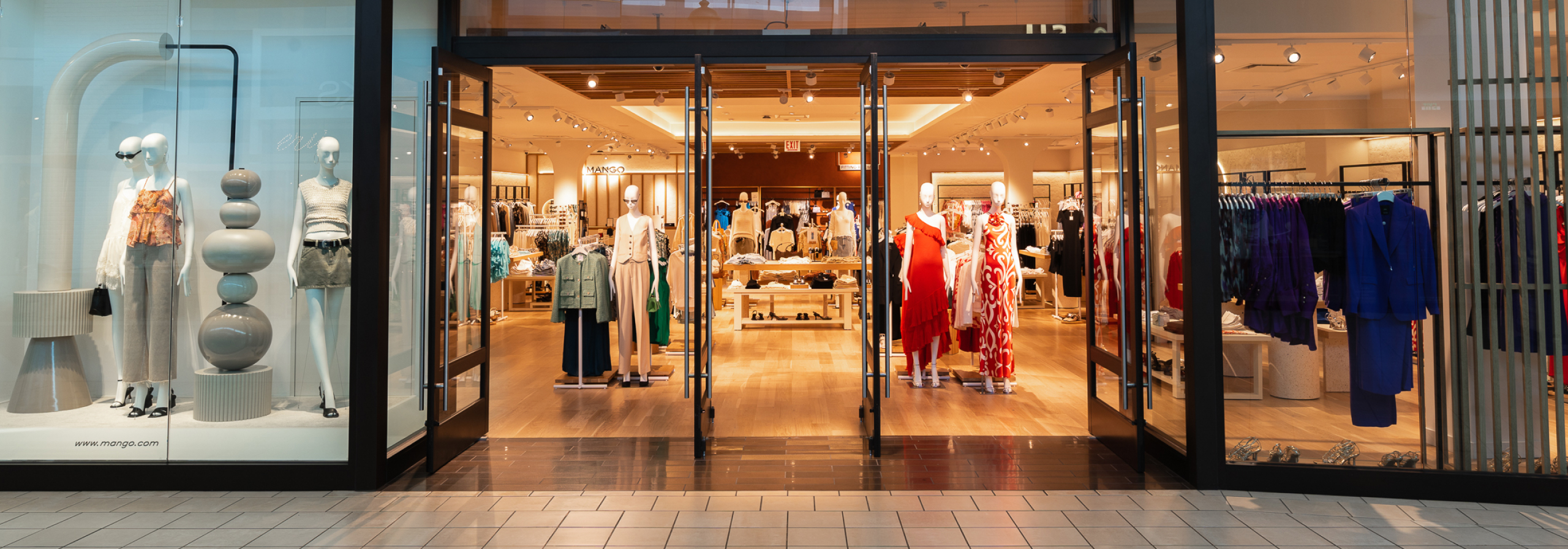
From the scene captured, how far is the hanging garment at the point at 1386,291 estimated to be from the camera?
11.0ft

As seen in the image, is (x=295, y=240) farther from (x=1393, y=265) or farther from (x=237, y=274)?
(x=1393, y=265)

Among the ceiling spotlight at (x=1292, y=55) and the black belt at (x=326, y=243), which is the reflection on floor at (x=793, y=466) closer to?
the black belt at (x=326, y=243)

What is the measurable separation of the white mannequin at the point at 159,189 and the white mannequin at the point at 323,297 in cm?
43

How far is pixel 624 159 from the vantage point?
36.7 feet

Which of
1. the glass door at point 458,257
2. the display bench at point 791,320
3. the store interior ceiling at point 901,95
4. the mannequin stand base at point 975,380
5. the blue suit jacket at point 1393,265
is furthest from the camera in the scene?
the display bench at point 791,320

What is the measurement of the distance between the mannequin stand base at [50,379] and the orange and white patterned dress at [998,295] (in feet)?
16.9

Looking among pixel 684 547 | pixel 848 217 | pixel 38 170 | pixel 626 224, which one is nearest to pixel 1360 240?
pixel 684 547

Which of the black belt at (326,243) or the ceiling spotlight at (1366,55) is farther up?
the ceiling spotlight at (1366,55)

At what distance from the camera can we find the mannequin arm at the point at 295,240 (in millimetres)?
3611

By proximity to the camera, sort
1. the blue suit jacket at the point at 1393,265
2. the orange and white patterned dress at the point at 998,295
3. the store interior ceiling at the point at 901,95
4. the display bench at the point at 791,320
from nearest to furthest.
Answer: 1. the blue suit jacket at the point at 1393,265
2. the store interior ceiling at the point at 901,95
3. the orange and white patterned dress at the point at 998,295
4. the display bench at the point at 791,320

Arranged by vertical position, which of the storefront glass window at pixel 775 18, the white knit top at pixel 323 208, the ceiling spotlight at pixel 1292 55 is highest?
the storefront glass window at pixel 775 18

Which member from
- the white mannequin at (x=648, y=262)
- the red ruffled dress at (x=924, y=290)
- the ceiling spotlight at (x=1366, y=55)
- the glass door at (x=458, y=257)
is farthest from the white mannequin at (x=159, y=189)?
the ceiling spotlight at (x=1366, y=55)

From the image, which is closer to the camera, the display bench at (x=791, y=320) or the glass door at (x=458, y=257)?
the glass door at (x=458, y=257)

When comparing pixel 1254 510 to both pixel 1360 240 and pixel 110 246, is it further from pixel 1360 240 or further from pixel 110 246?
pixel 110 246
